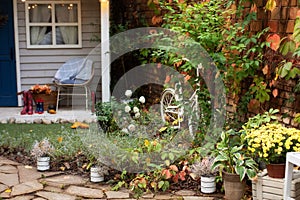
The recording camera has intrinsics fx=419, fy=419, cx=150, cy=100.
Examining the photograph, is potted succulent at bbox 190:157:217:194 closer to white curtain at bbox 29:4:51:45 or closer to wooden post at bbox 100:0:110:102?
wooden post at bbox 100:0:110:102

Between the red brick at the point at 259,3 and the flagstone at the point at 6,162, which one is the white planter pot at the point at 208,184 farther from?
the flagstone at the point at 6,162

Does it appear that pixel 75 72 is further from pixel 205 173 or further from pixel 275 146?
pixel 275 146

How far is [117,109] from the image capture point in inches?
204

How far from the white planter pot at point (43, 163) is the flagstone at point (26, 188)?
1.03ft

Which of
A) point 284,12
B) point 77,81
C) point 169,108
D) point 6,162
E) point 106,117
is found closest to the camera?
point 284,12

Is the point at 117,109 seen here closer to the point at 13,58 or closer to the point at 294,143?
the point at 294,143

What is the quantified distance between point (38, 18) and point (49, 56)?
70cm

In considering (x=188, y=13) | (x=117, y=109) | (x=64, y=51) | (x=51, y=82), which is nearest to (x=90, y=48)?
(x=64, y=51)

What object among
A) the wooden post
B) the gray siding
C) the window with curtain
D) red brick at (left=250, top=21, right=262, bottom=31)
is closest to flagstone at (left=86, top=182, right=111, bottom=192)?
red brick at (left=250, top=21, right=262, bottom=31)

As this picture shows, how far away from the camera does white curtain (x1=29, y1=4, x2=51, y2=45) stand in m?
7.47

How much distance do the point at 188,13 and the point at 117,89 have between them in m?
3.15

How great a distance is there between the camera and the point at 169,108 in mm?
5602

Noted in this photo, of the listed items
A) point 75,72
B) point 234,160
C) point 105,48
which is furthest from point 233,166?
point 75,72

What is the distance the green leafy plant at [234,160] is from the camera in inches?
130
